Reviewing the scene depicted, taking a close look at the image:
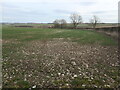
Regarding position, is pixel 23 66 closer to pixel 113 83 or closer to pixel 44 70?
pixel 44 70

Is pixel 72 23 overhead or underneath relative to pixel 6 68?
overhead

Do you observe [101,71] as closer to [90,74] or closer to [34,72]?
[90,74]

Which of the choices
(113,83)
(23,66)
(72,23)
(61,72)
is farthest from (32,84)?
(72,23)

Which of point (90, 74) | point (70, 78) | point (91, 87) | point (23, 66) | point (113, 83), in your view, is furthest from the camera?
point (23, 66)

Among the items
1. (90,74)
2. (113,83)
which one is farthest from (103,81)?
(90,74)

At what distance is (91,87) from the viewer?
3.65 m

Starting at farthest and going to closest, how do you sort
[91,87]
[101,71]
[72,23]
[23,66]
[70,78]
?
[72,23]
[23,66]
[101,71]
[70,78]
[91,87]

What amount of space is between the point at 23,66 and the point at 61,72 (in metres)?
2.05

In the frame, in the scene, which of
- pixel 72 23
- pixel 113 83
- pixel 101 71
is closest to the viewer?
pixel 113 83

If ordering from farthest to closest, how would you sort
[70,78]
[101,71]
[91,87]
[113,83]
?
[101,71] < [70,78] < [113,83] < [91,87]

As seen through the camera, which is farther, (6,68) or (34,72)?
(6,68)

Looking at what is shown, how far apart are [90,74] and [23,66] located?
3307 millimetres

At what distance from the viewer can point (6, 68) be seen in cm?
513

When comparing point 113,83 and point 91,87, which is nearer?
point 91,87
